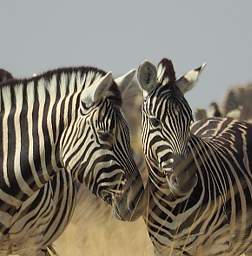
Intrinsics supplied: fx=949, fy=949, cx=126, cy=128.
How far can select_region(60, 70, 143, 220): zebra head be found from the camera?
254 inches

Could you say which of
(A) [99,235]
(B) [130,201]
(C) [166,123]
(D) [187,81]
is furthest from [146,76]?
(A) [99,235]

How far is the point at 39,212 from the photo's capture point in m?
7.98

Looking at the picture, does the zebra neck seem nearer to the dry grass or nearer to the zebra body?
the zebra body

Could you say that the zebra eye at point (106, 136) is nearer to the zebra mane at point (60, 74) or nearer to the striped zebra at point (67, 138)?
the striped zebra at point (67, 138)

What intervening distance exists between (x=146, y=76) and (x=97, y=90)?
1692mm

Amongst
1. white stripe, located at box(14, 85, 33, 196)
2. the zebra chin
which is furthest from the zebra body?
the zebra chin

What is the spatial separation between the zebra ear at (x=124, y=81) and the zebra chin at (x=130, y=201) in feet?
2.61

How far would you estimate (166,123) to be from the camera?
25.7 ft

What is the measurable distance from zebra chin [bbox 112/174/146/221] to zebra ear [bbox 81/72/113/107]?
615 millimetres

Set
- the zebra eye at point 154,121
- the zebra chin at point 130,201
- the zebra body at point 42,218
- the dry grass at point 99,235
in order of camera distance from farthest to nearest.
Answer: the dry grass at point 99,235, the zebra eye at point 154,121, the zebra body at point 42,218, the zebra chin at point 130,201

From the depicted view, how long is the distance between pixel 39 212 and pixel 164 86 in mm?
1498

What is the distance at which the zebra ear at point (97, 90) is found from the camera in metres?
6.48

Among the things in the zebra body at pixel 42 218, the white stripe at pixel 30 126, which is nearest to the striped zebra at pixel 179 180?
the zebra body at pixel 42 218

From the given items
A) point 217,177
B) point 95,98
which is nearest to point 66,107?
point 95,98
